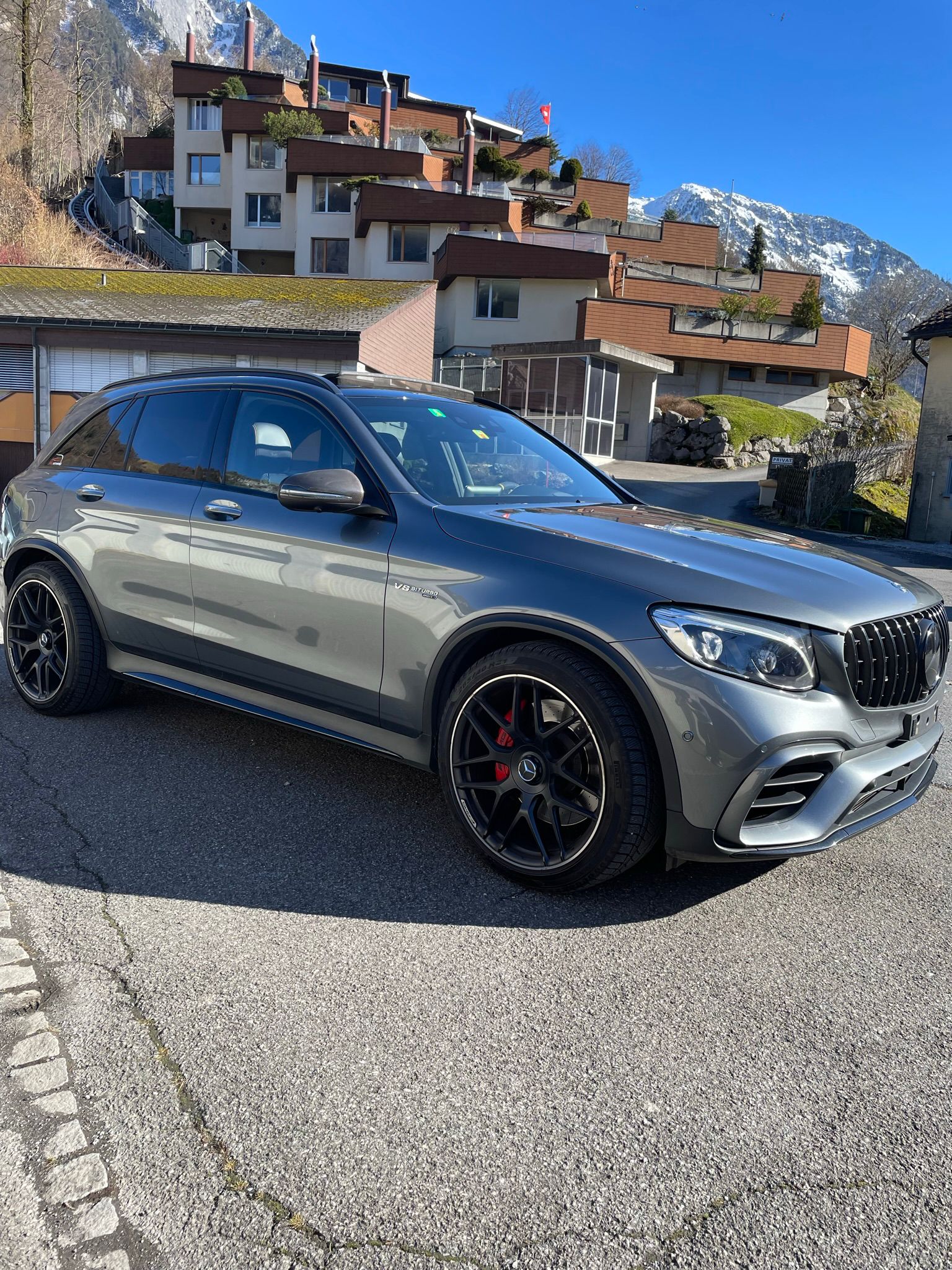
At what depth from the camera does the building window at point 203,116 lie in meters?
57.7

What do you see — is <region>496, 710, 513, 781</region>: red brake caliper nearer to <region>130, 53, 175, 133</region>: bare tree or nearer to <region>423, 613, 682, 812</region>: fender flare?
<region>423, 613, 682, 812</region>: fender flare

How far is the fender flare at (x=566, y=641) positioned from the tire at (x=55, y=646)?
7.55ft

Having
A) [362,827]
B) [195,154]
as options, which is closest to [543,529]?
[362,827]

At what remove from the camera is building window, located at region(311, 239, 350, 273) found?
4897 cm

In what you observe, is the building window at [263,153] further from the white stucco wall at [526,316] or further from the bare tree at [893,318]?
the bare tree at [893,318]

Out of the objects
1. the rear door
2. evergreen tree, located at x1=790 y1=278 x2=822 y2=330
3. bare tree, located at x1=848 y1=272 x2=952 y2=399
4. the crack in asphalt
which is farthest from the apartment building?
the crack in asphalt

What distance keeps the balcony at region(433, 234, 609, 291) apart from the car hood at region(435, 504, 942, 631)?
127 ft

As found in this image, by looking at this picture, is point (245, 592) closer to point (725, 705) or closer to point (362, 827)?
point (362, 827)

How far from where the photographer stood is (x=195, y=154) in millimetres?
57719

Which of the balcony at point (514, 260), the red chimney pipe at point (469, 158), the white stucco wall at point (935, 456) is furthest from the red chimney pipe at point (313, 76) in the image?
the white stucco wall at point (935, 456)

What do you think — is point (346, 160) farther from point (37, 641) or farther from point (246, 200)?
point (37, 641)

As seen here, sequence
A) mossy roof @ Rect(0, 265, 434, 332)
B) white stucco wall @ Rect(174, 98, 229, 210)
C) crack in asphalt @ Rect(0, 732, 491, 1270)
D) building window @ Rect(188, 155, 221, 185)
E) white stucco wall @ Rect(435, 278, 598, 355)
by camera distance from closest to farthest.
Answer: crack in asphalt @ Rect(0, 732, 491, 1270) < mossy roof @ Rect(0, 265, 434, 332) < white stucco wall @ Rect(435, 278, 598, 355) < white stucco wall @ Rect(174, 98, 229, 210) < building window @ Rect(188, 155, 221, 185)

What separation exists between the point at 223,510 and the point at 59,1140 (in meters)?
2.80

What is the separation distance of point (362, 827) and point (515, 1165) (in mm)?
1966
